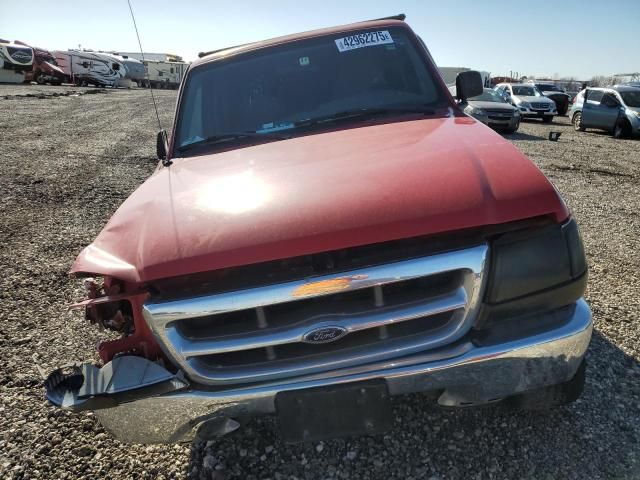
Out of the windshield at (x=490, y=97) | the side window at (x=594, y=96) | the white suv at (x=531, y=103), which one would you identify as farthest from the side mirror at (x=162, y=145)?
the white suv at (x=531, y=103)

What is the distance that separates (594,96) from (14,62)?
1413 inches

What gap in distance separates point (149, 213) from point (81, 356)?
5.02 feet

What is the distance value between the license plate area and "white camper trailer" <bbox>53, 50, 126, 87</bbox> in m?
43.6

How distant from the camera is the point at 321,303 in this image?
64.4 inches

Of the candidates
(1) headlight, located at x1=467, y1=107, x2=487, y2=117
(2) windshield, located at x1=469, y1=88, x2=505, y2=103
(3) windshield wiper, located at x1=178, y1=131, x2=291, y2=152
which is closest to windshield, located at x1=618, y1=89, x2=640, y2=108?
(2) windshield, located at x1=469, y1=88, x2=505, y2=103

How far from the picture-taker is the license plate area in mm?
1581

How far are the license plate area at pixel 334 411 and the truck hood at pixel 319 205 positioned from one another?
0.48 meters

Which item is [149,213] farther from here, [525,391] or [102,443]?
[525,391]

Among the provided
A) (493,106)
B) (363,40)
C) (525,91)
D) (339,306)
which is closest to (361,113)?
(363,40)

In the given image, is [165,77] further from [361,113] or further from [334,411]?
[334,411]

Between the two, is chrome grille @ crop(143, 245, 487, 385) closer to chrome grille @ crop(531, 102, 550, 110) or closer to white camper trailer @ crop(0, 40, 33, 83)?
chrome grille @ crop(531, 102, 550, 110)

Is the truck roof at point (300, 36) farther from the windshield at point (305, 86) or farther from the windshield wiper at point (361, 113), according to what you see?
the windshield wiper at point (361, 113)

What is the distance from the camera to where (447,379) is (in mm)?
1601

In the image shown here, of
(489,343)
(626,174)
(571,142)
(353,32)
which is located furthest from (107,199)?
(571,142)
